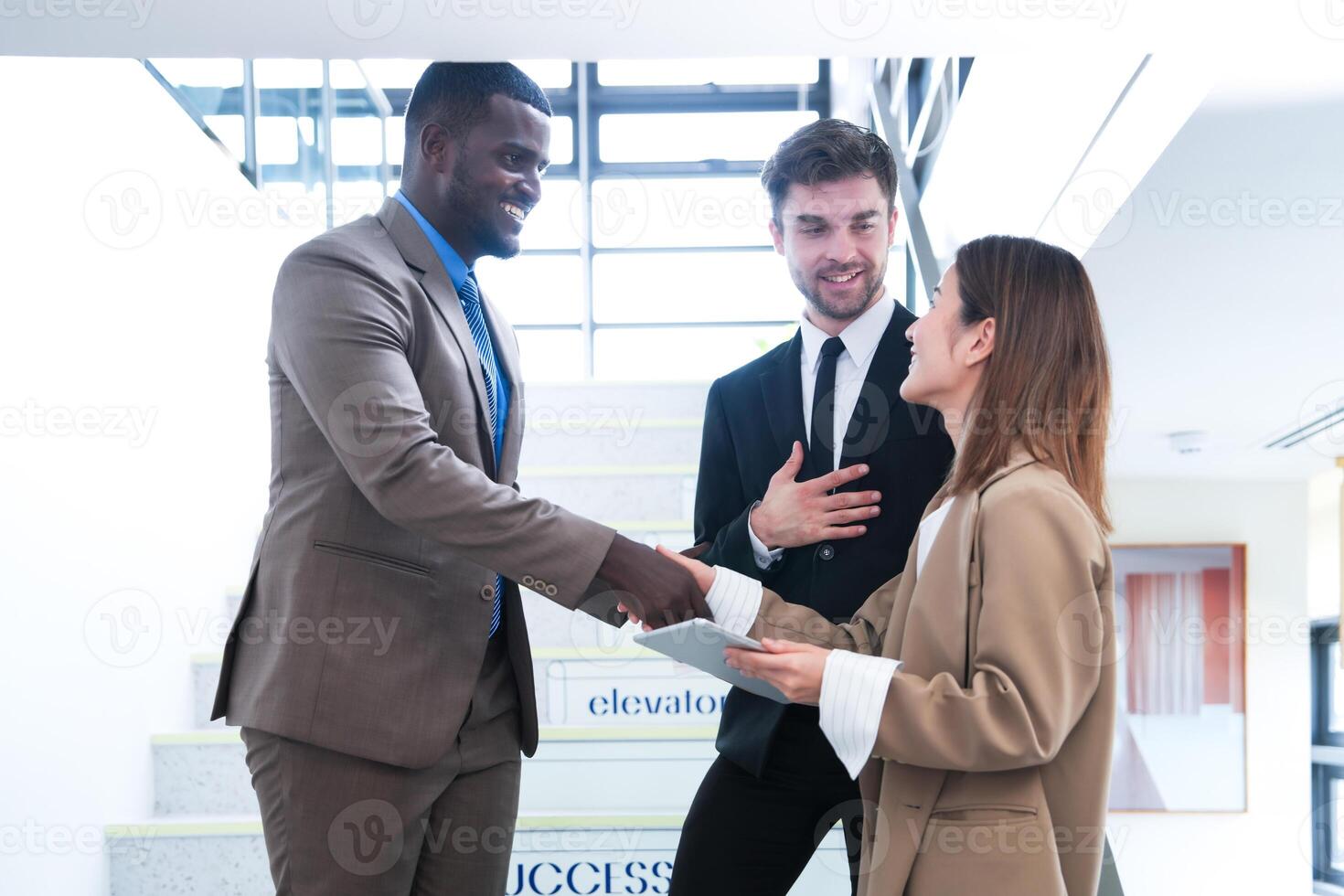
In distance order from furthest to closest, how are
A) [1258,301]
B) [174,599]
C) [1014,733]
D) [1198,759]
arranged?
1. [1198,759]
2. [174,599]
3. [1258,301]
4. [1014,733]

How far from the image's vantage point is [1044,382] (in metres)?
1.51

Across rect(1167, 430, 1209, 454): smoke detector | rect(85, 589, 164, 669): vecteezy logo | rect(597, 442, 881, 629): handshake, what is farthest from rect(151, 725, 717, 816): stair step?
rect(1167, 430, 1209, 454): smoke detector

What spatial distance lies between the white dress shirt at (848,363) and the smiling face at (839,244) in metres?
0.02

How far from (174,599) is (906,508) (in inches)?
85.5

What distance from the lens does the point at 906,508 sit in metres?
1.90

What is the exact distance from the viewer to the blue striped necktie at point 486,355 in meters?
1.84

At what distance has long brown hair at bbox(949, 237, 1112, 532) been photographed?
4.95ft

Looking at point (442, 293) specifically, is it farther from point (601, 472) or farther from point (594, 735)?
point (601, 472)

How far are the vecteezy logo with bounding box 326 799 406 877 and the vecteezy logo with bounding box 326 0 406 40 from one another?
1.14 meters

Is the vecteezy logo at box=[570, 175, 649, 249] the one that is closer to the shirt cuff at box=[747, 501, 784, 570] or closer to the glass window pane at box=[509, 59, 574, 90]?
the glass window pane at box=[509, 59, 574, 90]

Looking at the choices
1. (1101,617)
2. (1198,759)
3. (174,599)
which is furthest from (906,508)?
(1198,759)

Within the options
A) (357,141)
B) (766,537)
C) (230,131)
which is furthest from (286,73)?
(766,537)

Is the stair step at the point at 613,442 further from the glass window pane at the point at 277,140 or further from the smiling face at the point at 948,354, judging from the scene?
the smiling face at the point at 948,354

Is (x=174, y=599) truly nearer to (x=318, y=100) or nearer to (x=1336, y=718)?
(x=318, y=100)
